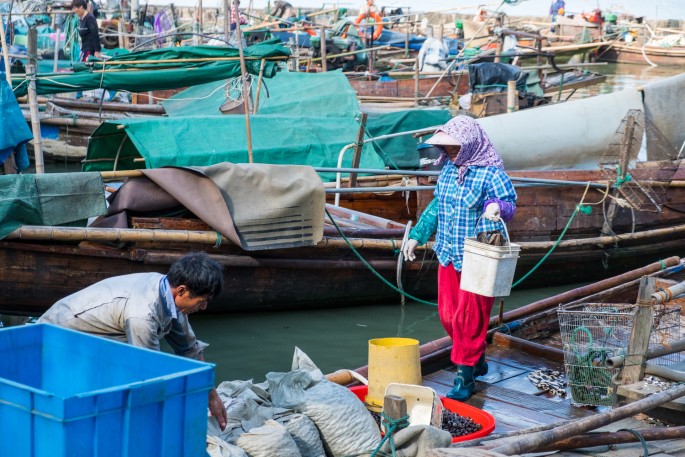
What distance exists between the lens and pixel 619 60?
37688mm

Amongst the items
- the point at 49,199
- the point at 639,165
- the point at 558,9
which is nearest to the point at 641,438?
the point at 49,199

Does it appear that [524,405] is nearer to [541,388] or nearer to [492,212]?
[541,388]

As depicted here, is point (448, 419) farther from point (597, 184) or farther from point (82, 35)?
point (82, 35)

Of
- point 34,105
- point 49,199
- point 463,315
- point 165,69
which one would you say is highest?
point 165,69

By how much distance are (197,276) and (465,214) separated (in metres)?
1.94

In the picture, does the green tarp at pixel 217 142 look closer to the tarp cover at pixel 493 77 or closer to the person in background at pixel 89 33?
the tarp cover at pixel 493 77

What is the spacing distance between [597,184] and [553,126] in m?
1.59

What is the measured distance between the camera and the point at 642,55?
36.4m

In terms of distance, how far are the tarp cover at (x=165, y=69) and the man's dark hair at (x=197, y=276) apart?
5.91m

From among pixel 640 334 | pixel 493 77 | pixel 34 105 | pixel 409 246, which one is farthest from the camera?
pixel 493 77

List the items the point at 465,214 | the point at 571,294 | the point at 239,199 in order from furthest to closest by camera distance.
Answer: the point at 239,199
the point at 571,294
the point at 465,214

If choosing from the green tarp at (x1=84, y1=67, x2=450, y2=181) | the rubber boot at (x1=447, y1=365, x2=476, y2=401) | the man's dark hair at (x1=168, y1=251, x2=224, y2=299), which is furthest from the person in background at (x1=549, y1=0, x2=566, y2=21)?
the man's dark hair at (x1=168, y1=251, x2=224, y2=299)

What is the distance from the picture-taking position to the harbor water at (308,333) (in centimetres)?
736

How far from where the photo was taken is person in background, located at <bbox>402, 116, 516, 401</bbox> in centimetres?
490
